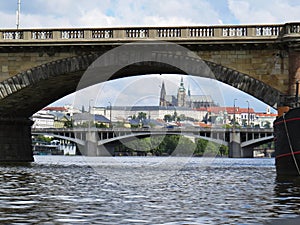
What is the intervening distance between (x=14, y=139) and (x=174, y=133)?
165 feet

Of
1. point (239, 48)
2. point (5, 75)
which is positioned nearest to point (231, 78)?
point (239, 48)

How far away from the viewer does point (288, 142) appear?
32812 mm

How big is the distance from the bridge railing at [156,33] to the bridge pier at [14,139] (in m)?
11.2

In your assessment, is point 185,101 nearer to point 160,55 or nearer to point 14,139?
point 14,139

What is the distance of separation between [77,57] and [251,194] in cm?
2534

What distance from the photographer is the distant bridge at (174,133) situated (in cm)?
9862

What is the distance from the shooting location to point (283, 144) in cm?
3369

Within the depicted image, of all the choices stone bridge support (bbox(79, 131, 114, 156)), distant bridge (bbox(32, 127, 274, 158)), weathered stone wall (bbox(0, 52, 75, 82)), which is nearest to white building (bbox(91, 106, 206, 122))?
stone bridge support (bbox(79, 131, 114, 156))

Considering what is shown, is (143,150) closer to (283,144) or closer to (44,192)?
(283,144)

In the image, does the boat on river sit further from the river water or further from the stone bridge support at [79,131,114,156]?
the stone bridge support at [79,131,114,156]

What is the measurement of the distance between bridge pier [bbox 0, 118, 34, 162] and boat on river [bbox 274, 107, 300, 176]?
26707 millimetres

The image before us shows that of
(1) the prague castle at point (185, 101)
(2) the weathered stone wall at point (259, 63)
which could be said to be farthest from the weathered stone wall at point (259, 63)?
(1) the prague castle at point (185, 101)

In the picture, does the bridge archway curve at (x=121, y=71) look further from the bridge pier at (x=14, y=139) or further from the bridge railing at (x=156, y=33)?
the bridge pier at (x=14, y=139)

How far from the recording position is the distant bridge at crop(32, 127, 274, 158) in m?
98.6
